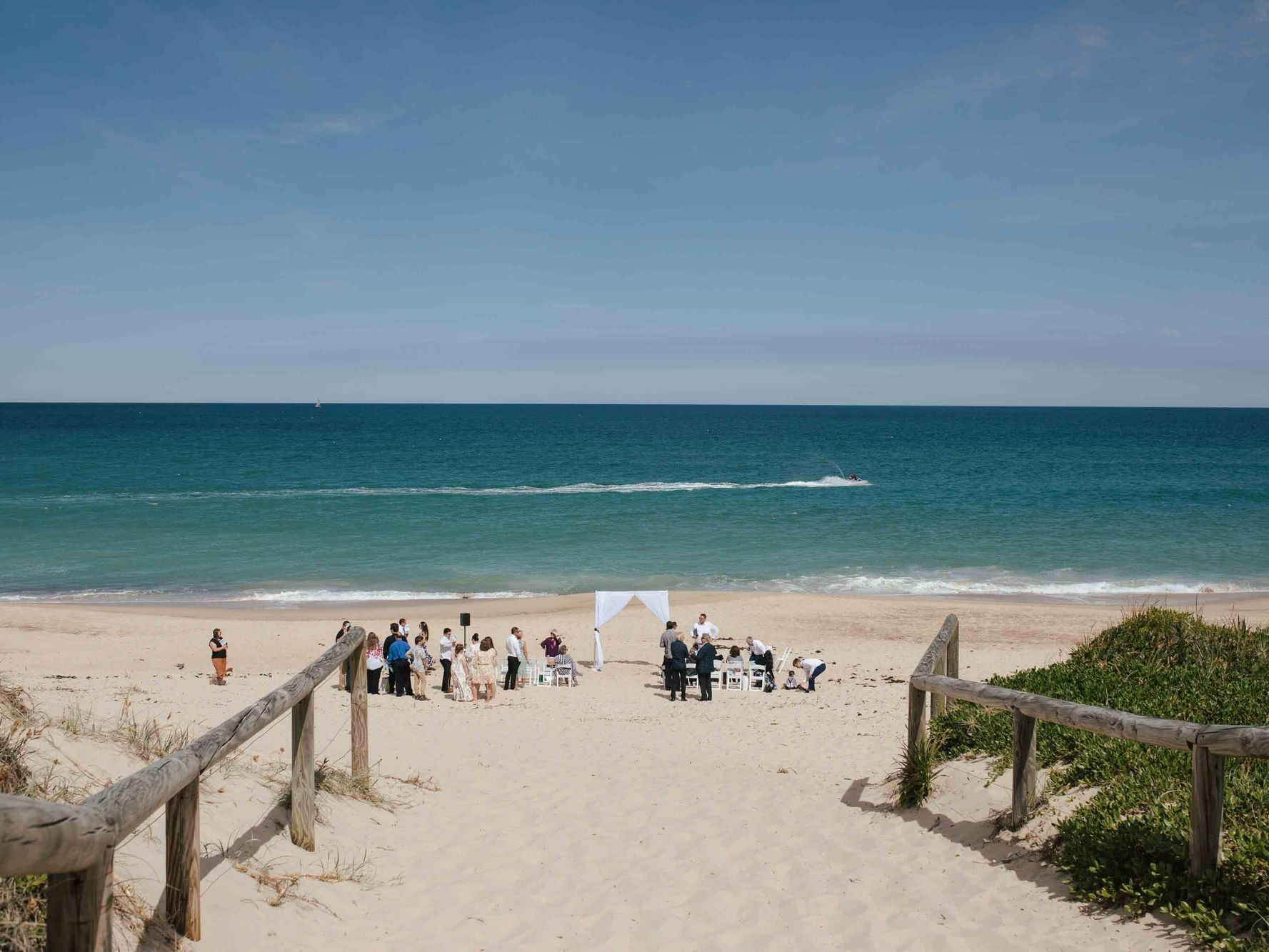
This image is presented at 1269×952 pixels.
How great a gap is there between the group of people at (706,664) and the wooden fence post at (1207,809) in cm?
1154

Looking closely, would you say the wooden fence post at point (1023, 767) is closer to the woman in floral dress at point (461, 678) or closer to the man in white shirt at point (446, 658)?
the woman in floral dress at point (461, 678)

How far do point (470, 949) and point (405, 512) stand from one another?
41.0 metres

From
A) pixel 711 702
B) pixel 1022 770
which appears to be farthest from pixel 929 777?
pixel 711 702

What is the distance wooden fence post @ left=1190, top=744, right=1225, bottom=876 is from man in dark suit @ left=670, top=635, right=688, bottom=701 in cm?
1160

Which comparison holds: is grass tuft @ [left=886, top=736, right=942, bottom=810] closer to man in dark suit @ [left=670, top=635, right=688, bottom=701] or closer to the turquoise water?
man in dark suit @ [left=670, top=635, right=688, bottom=701]

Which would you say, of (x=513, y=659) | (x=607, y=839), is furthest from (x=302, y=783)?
(x=513, y=659)

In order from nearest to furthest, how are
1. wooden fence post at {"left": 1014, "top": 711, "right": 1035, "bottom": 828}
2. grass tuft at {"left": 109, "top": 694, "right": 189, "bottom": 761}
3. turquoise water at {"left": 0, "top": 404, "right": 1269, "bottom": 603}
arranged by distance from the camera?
wooden fence post at {"left": 1014, "top": 711, "right": 1035, "bottom": 828} < grass tuft at {"left": 109, "top": 694, "right": 189, "bottom": 761} < turquoise water at {"left": 0, "top": 404, "right": 1269, "bottom": 603}

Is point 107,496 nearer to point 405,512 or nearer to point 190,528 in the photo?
point 190,528

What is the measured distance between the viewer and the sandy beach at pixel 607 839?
471cm

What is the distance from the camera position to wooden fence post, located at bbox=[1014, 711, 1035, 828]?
5750 mm

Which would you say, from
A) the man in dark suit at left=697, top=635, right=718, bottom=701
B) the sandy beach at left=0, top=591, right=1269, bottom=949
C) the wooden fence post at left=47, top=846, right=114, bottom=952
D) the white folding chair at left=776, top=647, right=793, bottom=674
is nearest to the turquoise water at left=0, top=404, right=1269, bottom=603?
the white folding chair at left=776, top=647, right=793, bottom=674

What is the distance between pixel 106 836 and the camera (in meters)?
2.87

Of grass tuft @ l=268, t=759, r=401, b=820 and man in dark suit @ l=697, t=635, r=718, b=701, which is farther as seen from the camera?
man in dark suit @ l=697, t=635, r=718, b=701

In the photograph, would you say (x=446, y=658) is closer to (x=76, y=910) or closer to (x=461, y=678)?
(x=461, y=678)
